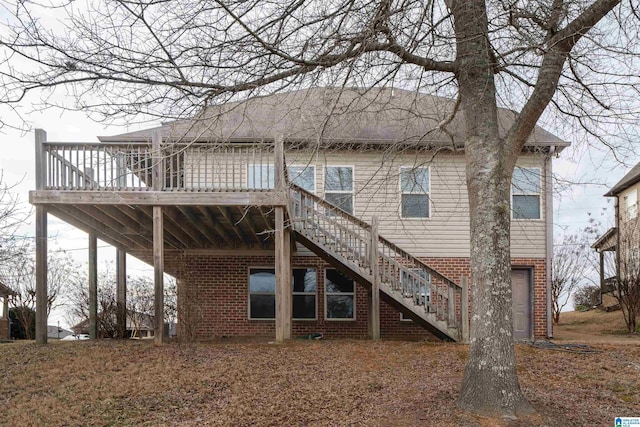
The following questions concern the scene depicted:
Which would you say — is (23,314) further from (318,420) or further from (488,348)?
(488,348)

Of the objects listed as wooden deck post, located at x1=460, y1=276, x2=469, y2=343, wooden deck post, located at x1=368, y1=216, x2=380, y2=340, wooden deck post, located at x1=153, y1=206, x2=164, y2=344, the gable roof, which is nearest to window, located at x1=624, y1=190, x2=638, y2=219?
the gable roof

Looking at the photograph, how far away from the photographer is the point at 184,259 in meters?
13.2

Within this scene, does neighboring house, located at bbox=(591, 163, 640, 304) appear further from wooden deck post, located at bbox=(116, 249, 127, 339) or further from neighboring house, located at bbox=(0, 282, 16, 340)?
neighboring house, located at bbox=(0, 282, 16, 340)

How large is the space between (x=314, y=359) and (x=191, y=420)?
9.51ft

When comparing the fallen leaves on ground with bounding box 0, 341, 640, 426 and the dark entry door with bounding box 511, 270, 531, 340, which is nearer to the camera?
the fallen leaves on ground with bounding box 0, 341, 640, 426

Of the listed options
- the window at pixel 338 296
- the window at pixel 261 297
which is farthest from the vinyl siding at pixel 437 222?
the window at pixel 261 297

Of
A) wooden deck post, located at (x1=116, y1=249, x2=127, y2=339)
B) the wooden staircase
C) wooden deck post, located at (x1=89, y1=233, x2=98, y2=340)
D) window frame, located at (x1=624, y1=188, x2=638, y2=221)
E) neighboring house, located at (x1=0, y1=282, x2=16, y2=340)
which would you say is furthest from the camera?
window frame, located at (x1=624, y1=188, x2=638, y2=221)

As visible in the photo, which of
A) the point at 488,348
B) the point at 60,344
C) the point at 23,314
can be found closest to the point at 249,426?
the point at 488,348

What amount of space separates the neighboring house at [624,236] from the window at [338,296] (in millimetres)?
7878

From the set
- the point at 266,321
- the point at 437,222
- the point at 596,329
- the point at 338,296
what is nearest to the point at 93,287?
the point at 266,321

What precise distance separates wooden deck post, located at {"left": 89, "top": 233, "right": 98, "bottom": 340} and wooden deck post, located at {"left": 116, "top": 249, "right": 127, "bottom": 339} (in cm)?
51

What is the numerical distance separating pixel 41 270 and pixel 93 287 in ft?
5.86

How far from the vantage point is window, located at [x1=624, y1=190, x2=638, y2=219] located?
19666 millimetres

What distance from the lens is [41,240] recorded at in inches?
374
